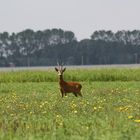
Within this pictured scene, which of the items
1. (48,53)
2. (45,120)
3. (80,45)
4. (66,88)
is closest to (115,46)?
Answer: (80,45)

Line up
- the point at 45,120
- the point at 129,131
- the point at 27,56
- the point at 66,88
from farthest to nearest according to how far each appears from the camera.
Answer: the point at 27,56
the point at 66,88
the point at 45,120
the point at 129,131

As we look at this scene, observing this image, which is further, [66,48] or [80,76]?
[66,48]

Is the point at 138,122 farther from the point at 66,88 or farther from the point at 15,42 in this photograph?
the point at 15,42

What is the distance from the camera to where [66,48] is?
106812 millimetres

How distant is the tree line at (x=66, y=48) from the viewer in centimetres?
10325

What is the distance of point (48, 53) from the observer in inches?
4065

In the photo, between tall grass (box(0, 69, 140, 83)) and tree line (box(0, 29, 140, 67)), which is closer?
tall grass (box(0, 69, 140, 83))

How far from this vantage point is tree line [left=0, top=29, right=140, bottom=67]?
103250mm

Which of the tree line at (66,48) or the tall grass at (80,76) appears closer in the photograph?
the tall grass at (80,76)

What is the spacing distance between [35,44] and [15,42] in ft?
13.9

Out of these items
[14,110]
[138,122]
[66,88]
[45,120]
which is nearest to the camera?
[138,122]

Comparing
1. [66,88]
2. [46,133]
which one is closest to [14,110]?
[46,133]

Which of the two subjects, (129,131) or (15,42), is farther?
(15,42)

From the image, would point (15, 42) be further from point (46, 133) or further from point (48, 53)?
point (46, 133)
